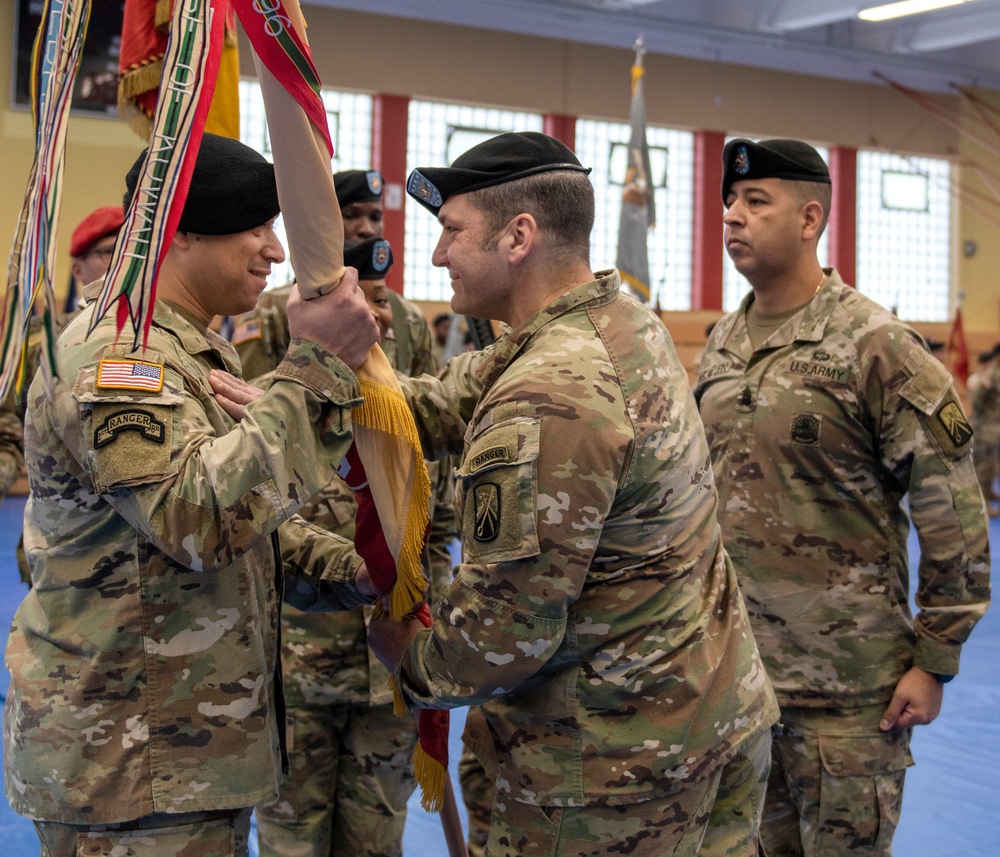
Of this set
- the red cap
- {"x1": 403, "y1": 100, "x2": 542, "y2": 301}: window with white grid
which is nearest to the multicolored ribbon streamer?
the red cap

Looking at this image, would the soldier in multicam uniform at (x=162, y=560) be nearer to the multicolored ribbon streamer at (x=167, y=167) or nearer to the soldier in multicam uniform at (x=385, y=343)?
the multicolored ribbon streamer at (x=167, y=167)

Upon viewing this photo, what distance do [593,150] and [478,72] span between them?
1.81m

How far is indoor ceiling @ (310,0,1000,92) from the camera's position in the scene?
11.9m

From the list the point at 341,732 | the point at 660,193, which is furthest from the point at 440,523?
the point at 660,193

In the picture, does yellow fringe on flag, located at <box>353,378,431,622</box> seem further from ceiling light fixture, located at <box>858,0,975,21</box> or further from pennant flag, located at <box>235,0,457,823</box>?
ceiling light fixture, located at <box>858,0,975,21</box>

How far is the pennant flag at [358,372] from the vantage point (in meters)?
1.50

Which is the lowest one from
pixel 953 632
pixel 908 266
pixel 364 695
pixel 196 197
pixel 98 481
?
pixel 364 695

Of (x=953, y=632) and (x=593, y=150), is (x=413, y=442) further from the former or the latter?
(x=593, y=150)

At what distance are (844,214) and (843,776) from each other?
13837 mm

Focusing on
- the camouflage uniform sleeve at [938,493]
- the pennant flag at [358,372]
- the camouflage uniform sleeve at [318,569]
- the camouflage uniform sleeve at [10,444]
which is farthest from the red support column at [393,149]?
the pennant flag at [358,372]

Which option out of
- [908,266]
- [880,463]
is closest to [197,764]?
[880,463]

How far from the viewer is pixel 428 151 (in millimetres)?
12867

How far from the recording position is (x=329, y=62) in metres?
12.1

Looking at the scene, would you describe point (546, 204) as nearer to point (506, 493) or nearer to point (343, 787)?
point (506, 493)
